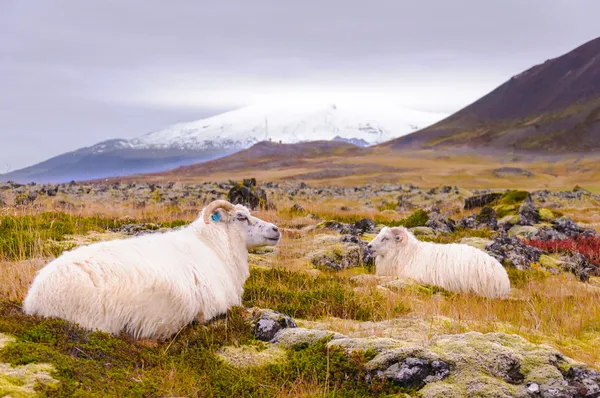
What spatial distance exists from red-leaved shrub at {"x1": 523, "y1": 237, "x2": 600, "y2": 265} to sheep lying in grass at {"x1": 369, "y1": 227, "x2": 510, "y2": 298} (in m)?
5.83

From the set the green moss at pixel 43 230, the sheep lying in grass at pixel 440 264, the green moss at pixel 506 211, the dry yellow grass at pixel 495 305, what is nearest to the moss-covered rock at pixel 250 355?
the dry yellow grass at pixel 495 305

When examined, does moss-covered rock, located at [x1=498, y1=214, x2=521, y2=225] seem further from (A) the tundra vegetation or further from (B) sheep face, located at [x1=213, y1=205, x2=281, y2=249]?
(B) sheep face, located at [x1=213, y1=205, x2=281, y2=249]

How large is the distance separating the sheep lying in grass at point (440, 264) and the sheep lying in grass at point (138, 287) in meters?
5.68

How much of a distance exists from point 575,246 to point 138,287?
15.5 metres

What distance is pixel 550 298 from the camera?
11.4 metres

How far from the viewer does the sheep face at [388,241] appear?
14.7 metres

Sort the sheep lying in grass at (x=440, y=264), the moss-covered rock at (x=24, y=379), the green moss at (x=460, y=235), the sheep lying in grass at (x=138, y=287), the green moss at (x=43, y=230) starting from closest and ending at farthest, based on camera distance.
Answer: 1. the moss-covered rock at (x=24, y=379)
2. the sheep lying in grass at (x=138, y=287)
3. the green moss at (x=43, y=230)
4. the sheep lying in grass at (x=440, y=264)
5. the green moss at (x=460, y=235)

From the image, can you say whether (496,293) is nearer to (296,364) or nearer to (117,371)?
(296,364)

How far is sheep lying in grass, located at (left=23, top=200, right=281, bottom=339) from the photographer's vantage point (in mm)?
7109

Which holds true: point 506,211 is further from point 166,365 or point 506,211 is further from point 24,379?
point 24,379

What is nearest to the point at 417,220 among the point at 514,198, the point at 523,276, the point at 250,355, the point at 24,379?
the point at 523,276

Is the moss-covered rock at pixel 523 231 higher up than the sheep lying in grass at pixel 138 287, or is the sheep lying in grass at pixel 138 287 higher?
the sheep lying in grass at pixel 138 287

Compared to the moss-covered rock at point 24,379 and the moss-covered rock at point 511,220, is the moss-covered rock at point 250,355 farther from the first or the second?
the moss-covered rock at point 511,220

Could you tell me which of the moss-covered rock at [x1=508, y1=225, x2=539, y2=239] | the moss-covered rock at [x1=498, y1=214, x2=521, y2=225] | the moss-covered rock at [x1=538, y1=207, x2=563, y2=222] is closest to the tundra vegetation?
the moss-covered rock at [x1=508, y1=225, x2=539, y2=239]
